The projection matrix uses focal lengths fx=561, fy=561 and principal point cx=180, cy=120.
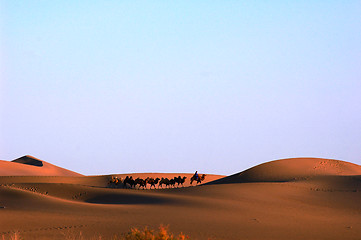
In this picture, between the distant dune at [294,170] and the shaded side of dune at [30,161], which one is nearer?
the distant dune at [294,170]

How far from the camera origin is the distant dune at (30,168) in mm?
74688

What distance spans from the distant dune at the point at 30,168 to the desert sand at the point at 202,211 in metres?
36.9

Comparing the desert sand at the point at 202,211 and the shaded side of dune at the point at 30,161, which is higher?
the shaded side of dune at the point at 30,161

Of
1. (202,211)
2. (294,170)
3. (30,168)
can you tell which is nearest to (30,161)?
(30,168)

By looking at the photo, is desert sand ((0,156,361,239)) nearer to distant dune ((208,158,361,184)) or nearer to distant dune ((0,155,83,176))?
distant dune ((208,158,361,184))

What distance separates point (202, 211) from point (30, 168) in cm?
5867

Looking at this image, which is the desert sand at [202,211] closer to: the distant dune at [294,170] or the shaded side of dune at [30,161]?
the distant dune at [294,170]

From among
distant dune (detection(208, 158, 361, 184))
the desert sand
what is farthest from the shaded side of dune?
the desert sand

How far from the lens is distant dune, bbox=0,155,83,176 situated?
74688 millimetres

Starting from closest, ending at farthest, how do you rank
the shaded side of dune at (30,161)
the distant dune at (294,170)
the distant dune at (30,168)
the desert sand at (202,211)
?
the desert sand at (202,211) < the distant dune at (294,170) < the distant dune at (30,168) < the shaded side of dune at (30,161)

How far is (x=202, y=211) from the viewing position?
26.2 metres

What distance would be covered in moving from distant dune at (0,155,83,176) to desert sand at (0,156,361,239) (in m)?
36.9

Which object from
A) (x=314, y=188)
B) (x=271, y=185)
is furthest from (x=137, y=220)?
(x=314, y=188)

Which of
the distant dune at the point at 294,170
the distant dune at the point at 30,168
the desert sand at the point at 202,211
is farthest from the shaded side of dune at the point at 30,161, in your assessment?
the desert sand at the point at 202,211
